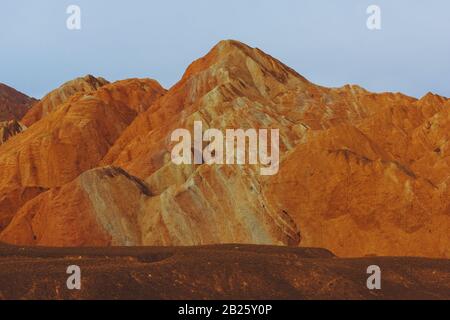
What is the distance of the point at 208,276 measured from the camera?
130ft

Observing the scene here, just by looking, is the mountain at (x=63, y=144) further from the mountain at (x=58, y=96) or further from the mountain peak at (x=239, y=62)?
the mountain at (x=58, y=96)

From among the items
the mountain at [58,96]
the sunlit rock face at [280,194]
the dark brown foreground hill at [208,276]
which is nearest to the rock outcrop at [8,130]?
the mountain at [58,96]

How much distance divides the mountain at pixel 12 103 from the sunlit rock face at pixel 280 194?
69.9m

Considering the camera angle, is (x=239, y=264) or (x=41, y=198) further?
(x=41, y=198)

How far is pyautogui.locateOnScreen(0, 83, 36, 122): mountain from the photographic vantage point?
14750cm

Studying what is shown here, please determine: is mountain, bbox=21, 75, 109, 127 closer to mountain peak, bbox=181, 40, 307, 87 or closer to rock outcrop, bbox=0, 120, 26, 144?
rock outcrop, bbox=0, 120, 26, 144

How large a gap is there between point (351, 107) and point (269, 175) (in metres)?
27.1

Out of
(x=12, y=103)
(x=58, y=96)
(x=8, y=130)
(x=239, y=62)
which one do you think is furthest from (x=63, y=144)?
(x=12, y=103)

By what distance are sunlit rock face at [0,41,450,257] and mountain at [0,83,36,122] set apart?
69.9 metres

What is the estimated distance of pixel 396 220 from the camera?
200 feet

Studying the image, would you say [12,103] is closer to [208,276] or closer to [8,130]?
[8,130]

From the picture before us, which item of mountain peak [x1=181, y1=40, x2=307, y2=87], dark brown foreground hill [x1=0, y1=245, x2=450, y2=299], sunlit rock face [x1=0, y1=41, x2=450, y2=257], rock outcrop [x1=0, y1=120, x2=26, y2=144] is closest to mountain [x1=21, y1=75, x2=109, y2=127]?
rock outcrop [x1=0, y1=120, x2=26, y2=144]

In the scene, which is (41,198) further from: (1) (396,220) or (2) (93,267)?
(2) (93,267)
